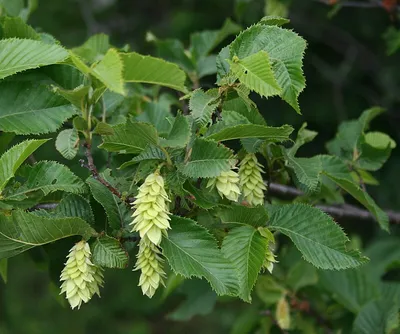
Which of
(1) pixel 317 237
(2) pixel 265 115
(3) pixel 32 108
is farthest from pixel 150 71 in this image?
(2) pixel 265 115

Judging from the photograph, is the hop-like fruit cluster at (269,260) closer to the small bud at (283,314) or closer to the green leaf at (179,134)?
the green leaf at (179,134)

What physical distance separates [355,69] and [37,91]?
3652 millimetres

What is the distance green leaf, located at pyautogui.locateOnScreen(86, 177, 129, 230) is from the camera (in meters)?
1.53

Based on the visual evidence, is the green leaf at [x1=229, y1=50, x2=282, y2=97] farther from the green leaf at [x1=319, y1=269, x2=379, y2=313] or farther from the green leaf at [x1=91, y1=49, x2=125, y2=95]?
the green leaf at [x1=319, y1=269, x2=379, y2=313]

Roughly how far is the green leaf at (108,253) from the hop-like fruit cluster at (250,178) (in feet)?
1.13

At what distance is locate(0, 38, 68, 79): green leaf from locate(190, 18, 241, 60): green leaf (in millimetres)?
1026

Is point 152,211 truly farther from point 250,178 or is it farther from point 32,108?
point 32,108

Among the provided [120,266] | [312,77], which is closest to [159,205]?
[120,266]

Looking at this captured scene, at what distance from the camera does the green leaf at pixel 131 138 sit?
4.55ft

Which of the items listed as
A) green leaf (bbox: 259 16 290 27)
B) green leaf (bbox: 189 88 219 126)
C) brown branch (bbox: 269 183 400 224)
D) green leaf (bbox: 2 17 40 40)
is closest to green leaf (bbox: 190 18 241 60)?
brown branch (bbox: 269 183 400 224)

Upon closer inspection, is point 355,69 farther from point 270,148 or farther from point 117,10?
point 270,148

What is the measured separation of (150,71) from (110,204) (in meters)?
0.37

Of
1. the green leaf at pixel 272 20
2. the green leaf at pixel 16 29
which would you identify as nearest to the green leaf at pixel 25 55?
the green leaf at pixel 16 29

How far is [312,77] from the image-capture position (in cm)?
470
